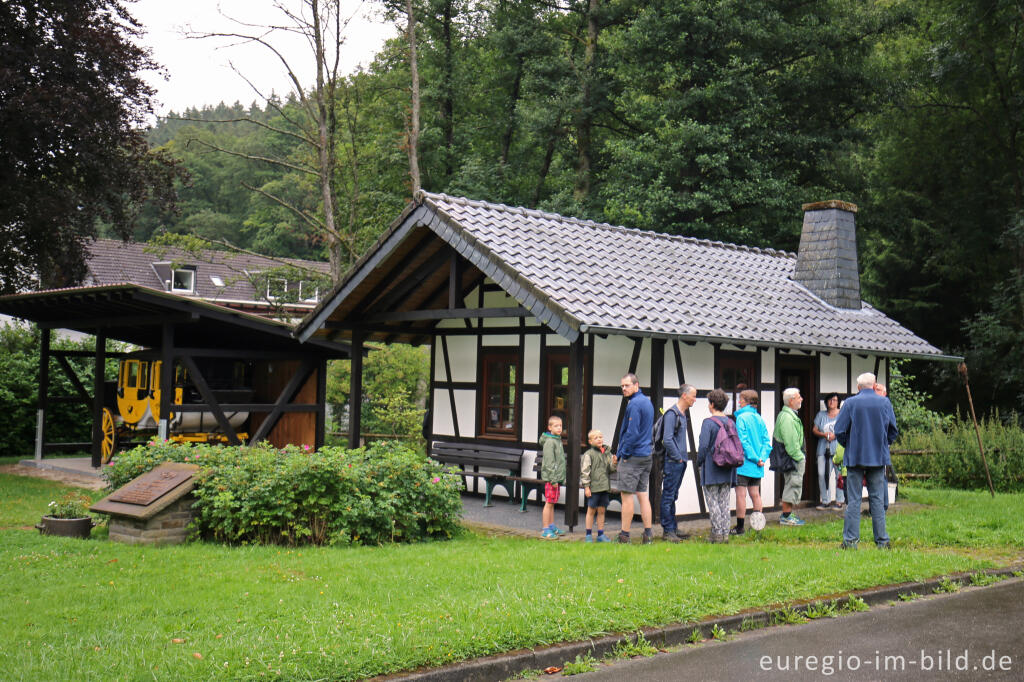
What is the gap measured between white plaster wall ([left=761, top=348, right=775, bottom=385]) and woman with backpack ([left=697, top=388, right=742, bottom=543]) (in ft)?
12.6

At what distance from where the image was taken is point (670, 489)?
11.2m

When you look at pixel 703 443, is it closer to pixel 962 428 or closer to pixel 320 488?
pixel 320 488

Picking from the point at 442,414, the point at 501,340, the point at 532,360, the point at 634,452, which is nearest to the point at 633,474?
the point at 634,452

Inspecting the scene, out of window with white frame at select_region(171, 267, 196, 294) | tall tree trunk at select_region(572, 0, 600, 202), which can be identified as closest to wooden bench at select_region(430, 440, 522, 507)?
tall tree trunk at select_region(572, 0, 600, 202)

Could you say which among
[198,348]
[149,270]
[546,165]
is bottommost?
[198,348]

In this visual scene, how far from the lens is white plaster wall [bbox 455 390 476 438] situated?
15758 millimetres

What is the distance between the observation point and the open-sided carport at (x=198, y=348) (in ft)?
54.5

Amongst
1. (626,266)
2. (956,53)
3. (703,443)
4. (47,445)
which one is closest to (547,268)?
(626,266)

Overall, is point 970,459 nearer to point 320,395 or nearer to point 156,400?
point 320,395

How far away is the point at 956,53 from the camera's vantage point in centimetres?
2823

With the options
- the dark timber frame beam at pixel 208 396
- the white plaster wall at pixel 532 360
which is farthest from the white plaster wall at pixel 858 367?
the dark timber frame beam at pixel 208 396

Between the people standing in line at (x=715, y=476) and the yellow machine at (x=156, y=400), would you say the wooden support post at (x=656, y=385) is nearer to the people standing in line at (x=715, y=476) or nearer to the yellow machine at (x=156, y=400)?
the people standing in line at (x=715, y=476)

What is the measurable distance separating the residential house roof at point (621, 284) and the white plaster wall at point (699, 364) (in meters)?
0.55

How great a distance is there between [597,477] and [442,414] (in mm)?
5875
